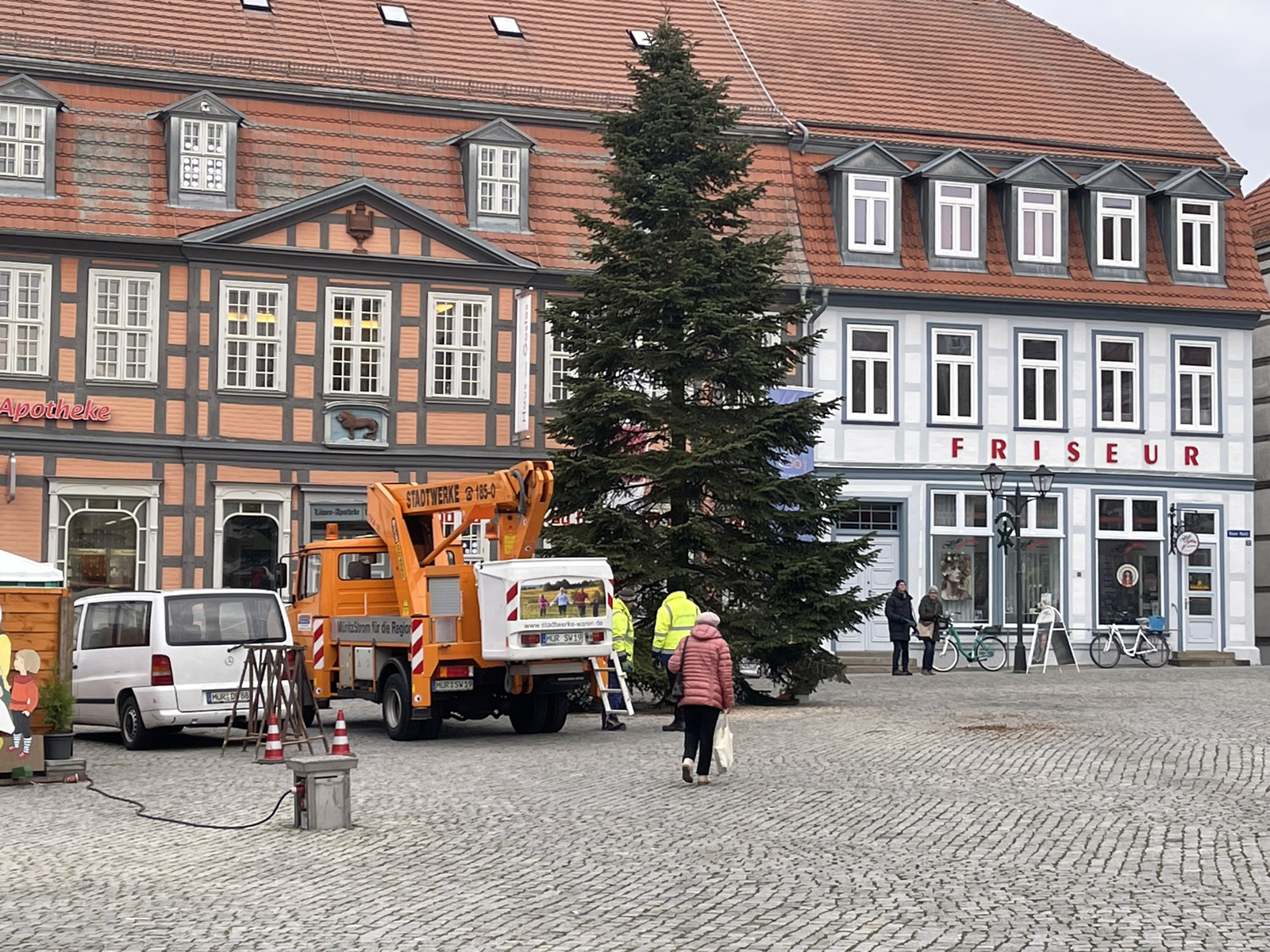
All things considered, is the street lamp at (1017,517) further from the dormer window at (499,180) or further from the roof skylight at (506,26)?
the roof skylight at (506,26)

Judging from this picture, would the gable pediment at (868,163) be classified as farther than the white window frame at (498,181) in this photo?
Yes

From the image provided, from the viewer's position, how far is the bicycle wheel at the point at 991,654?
36.9 metres

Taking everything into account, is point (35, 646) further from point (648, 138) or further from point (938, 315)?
point (938, 315)

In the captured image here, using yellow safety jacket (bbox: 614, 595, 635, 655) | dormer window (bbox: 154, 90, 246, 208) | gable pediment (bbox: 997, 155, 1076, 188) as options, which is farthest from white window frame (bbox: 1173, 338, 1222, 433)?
yellow safety jacket (bbox: 614, 595, 635, 655)

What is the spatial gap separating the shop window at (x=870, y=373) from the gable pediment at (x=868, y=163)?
3.14 m

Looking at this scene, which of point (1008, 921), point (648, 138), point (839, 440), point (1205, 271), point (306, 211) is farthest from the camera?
point (1205, 271)

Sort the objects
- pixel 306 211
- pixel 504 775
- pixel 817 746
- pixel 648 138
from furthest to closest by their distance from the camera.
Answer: pixel 306 211 → pixel 648 138 → pixel 817 746 → pixel 504 775

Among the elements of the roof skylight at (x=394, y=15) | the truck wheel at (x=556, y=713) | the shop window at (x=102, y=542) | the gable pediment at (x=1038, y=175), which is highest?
the roof skylight at (x=394, y=15)

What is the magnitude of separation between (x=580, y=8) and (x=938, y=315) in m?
10.2

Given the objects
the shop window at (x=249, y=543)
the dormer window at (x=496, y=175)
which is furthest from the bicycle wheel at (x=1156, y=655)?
the shop window at (x=249, y=543)

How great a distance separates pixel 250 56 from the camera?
35875 millimetres

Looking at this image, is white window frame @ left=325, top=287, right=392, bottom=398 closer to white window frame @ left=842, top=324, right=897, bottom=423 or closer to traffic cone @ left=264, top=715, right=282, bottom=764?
white window frame @ left=842, top=324, right=897, bottom=423

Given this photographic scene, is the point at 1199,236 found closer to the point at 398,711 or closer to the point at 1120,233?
the point at 1120,233

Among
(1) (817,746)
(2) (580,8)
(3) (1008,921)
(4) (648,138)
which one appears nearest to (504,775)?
(1) (817,746)
